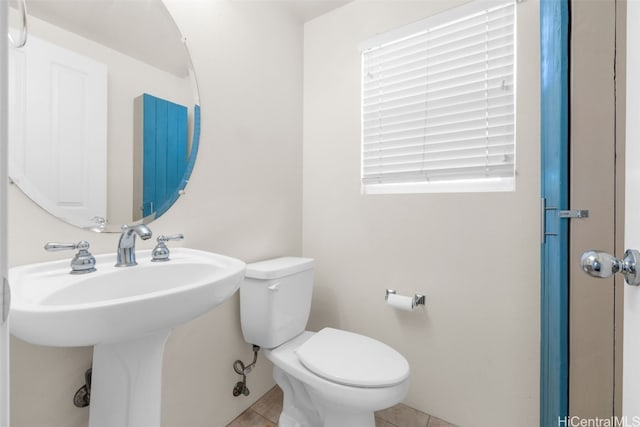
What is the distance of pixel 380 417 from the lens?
4.86ft

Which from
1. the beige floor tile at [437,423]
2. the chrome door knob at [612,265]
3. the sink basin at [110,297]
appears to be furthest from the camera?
the beige floor tile at [437,423]

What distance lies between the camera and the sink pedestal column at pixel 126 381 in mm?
829

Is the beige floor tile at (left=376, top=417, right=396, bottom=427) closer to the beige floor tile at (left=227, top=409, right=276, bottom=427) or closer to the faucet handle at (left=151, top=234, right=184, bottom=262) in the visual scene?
the beige floor tile at (left=227, top=409, right=276, bottom=427)

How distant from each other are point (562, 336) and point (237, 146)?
146 centimetres

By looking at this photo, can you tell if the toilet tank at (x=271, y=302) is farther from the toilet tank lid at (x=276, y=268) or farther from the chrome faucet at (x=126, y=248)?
the chrome faucet at (x=126, y=248)

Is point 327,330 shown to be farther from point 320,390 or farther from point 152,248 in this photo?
point 152,248

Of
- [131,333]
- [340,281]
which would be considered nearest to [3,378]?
[131,333]

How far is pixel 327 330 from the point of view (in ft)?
4.66

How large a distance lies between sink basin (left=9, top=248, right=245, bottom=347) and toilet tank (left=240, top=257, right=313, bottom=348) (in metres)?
0.31

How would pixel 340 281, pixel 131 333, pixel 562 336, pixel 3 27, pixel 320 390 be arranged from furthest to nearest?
pixel 340 281, pixel 320 390, pixel 562 336, pixel 131 333, pixel 3 27

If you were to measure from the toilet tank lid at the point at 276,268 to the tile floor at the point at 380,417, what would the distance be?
28.6 inches

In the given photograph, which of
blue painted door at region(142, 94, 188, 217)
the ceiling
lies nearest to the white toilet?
blue painted door at region(142, 94, 188, 217)

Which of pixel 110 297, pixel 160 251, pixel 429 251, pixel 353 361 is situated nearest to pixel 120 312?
pixel 110 297

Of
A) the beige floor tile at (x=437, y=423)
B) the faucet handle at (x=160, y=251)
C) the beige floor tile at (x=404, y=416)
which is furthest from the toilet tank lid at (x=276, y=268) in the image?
the beige floor tile at (x=437, y=423)
